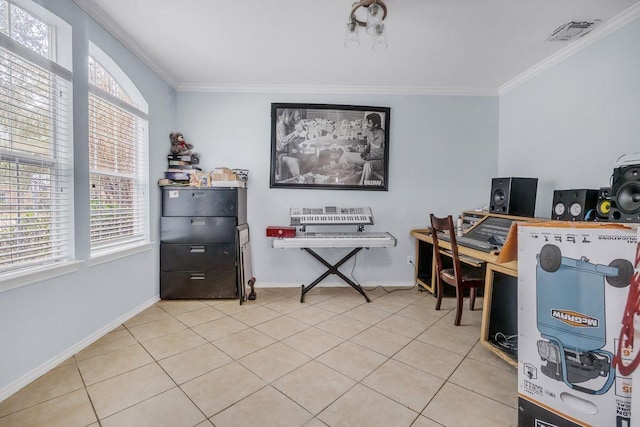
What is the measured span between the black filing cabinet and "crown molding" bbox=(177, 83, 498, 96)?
1343 millimetres

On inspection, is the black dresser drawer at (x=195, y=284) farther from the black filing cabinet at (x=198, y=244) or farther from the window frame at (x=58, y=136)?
the window frame at (x=58, y=136)

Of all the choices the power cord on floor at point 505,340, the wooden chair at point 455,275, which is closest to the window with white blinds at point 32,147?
the wooden chair at point 455,275

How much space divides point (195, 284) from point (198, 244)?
45 cm

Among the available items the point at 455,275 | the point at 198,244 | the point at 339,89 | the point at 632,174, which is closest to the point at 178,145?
the point at 198,244

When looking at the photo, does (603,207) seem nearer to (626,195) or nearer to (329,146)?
(626,195)

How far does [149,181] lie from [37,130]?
1.11 m

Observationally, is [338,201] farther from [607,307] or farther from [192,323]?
[607,307]

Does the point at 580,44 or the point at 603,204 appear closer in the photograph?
the point at 603,204

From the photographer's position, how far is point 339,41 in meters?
2.37

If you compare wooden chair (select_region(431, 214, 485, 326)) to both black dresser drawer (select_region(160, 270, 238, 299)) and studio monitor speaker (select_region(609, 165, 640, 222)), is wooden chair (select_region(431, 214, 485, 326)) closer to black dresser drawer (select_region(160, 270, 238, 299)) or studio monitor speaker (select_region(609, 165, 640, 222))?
studio monitor speaker (select_region(609, 165, 640, 222))

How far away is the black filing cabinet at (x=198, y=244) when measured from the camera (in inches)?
114

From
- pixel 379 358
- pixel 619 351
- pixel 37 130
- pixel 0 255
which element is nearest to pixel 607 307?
pixel 619 351

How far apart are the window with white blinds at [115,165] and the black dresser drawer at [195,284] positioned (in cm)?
53

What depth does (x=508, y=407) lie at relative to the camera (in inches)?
57.1
